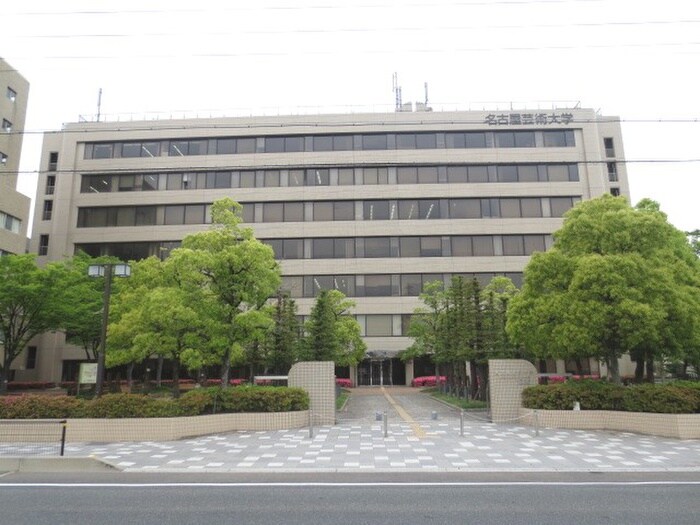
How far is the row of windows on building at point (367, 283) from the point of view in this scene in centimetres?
4238

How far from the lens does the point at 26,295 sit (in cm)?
2669

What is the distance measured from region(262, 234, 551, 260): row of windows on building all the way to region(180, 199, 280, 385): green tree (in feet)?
75.6

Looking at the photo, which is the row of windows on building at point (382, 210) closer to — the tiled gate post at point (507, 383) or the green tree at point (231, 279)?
the green tree at point (231, 279)

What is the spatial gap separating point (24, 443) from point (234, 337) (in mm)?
7544

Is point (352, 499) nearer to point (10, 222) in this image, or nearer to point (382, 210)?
point (382, 210)

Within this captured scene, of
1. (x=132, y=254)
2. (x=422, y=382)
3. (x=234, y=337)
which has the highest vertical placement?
(x=132, y=254)

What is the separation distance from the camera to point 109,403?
15.0 meters

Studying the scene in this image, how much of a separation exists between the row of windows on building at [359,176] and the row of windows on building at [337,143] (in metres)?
2.03

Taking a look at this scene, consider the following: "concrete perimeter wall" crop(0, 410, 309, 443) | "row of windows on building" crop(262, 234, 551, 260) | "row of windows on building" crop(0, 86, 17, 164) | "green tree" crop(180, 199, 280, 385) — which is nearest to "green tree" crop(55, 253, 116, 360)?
"row of windows on building" crop(0, 86, 17, 164)

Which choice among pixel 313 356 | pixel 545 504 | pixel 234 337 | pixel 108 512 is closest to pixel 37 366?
pixel 313 356

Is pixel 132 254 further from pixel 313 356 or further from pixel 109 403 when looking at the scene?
pixel 109 403

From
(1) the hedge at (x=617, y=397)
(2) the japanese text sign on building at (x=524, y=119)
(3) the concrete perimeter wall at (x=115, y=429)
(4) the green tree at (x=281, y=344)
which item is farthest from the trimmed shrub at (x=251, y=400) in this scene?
(2) the japanese text sign on building at (x=524, y=119)

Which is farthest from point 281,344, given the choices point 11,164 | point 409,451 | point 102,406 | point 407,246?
point 11,164

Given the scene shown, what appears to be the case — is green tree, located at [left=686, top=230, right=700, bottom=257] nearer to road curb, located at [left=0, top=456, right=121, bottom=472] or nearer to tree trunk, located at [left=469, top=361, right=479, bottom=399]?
tree trunk, located at [left=469, top=361, right=479, bottom=399]
